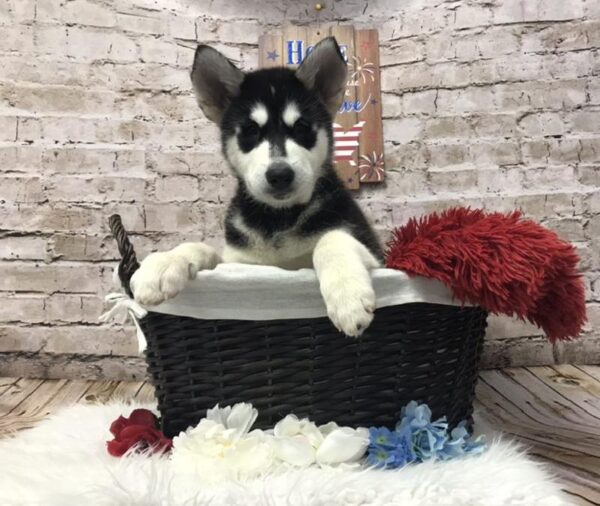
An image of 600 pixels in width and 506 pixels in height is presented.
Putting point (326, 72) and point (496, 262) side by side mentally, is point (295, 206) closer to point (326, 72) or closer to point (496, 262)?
point (326, 72)

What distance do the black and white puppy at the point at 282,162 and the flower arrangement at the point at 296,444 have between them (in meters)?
0.33

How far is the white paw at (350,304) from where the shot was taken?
3.09ft

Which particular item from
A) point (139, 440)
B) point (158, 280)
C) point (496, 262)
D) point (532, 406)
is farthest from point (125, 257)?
point (532, 406)

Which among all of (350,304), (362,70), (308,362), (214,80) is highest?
(362,70)

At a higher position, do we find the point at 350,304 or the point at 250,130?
the point at 250,130

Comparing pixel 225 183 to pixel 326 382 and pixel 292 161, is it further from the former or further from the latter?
pixel 326 382

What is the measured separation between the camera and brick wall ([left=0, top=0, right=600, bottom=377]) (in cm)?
215

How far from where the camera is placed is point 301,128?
4.74 feet

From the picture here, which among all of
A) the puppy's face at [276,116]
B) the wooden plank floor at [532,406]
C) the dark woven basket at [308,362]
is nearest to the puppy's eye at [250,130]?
the puppy's face at [276,116]

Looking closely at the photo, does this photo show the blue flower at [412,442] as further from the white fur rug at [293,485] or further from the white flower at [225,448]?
the white flower at [225,448]

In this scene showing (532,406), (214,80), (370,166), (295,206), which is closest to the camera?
(295,206)

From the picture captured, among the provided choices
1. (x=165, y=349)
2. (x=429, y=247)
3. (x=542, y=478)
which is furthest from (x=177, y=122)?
(x=542, y=478)

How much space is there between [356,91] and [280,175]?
3.43 feet

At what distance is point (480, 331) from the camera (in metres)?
1.28
